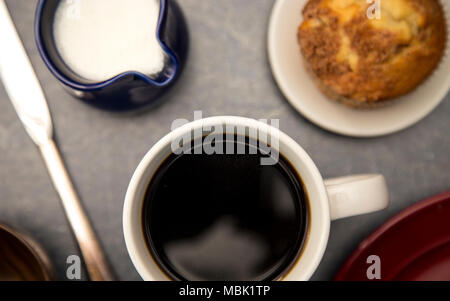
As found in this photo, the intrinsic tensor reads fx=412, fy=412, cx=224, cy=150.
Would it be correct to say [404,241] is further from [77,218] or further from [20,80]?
[20,80]

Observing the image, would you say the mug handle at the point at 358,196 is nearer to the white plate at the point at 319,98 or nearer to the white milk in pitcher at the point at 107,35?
the white plate at the point at 319,98

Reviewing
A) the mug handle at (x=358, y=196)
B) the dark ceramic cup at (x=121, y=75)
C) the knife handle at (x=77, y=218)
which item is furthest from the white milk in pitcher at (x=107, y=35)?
the mug handle at (x=358, y=196)

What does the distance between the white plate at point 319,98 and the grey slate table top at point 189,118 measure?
0.04 metres

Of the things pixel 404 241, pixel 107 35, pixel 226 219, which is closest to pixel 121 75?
pixel 107 35

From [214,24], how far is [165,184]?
0.27m

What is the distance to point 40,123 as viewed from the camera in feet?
1.95

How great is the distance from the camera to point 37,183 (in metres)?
0.63

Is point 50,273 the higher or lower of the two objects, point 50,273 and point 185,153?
the lower

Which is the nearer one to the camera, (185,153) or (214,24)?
(185,153)

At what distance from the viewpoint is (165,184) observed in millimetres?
506

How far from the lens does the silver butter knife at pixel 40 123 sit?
1.92 ft
